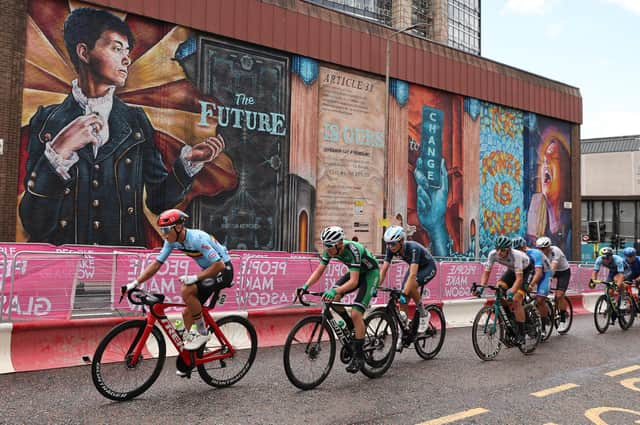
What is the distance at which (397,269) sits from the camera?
12781mm

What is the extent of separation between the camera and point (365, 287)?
7.12 meters

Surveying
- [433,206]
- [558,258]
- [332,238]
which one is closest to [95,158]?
[558,258]

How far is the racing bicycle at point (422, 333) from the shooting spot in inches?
306

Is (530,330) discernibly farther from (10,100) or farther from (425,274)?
(10,100)

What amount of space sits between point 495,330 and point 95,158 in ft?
53.4

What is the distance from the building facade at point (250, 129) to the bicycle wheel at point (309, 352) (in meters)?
15.7

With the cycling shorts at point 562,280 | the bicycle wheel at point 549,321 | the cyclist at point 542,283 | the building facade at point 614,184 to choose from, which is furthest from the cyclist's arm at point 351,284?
the building facade at point 614,184

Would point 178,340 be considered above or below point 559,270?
below

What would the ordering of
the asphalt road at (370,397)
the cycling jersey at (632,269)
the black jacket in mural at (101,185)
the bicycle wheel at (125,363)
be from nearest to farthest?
1. the asphalt road at (370,397)
2. the bicycle wheel at (125,363)
3. the cycling jersey at (632,269)
4. the black jacket in mural at (101,185)

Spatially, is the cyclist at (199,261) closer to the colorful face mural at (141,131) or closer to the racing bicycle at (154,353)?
the racing bicycle at (154,353)

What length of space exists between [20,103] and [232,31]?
8.89m

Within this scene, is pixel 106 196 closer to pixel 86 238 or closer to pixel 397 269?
pixel 86 238

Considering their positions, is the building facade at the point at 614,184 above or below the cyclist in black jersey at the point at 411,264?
above

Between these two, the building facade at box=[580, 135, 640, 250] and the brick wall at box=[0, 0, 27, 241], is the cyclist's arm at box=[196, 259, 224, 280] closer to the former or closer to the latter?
the brick wall at box=[0, 0, 27, 241]
